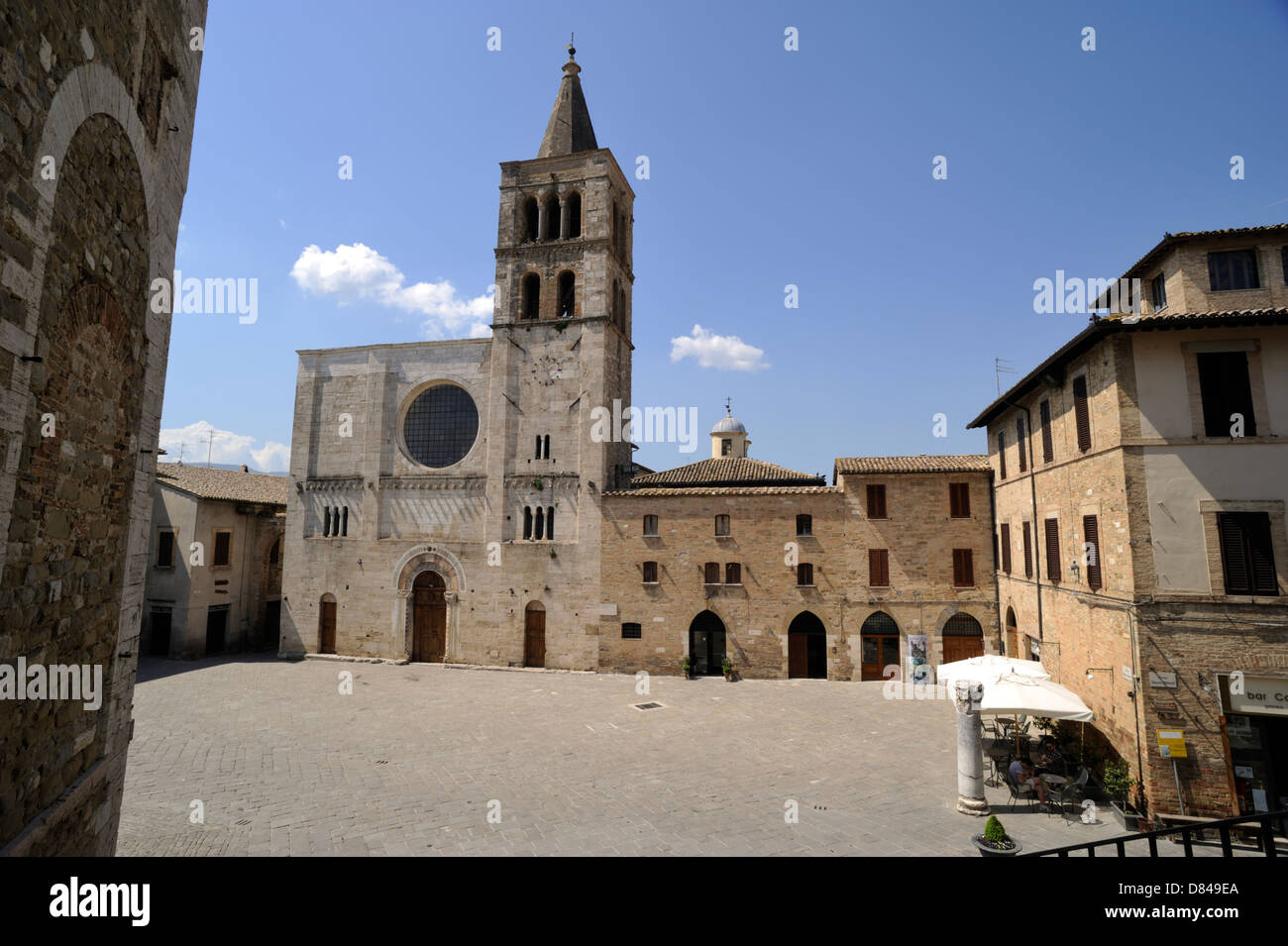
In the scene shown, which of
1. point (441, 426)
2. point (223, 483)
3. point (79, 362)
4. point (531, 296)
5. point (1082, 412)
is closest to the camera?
point (79, 362)

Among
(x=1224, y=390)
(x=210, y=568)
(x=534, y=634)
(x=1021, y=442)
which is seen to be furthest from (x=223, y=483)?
(x=1224, y=390)

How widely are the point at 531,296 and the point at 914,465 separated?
62.4ft

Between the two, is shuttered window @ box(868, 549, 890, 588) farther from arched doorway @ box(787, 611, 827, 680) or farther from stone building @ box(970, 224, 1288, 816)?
stone building @ box(970, 224, 1288, 816)

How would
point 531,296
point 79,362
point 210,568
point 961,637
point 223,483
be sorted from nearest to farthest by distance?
point 79,362, point 961,637, point 210,568, point 531,296, point 223,483

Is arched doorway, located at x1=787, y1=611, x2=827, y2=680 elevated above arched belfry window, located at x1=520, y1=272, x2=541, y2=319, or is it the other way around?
arched belfry window, located at x1=520, y1=272, x2=541, y2=319

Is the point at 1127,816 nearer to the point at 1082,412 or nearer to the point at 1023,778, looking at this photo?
the point at 1023,778

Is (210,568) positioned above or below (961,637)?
above

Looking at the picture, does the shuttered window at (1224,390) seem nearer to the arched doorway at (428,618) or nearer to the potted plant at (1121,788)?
the potted plant at (1121,788)

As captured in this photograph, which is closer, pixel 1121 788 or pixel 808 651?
pixel 1121 788

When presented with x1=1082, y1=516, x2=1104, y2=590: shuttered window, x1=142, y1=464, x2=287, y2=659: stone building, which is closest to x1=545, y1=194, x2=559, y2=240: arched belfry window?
x1=142, y1=464, x2=287, y2=659: stone building

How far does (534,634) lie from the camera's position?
27969mm

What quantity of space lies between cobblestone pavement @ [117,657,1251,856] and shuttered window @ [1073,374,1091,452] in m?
8.09

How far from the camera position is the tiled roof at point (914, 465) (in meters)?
24.1

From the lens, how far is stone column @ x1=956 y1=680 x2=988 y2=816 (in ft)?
41.3
